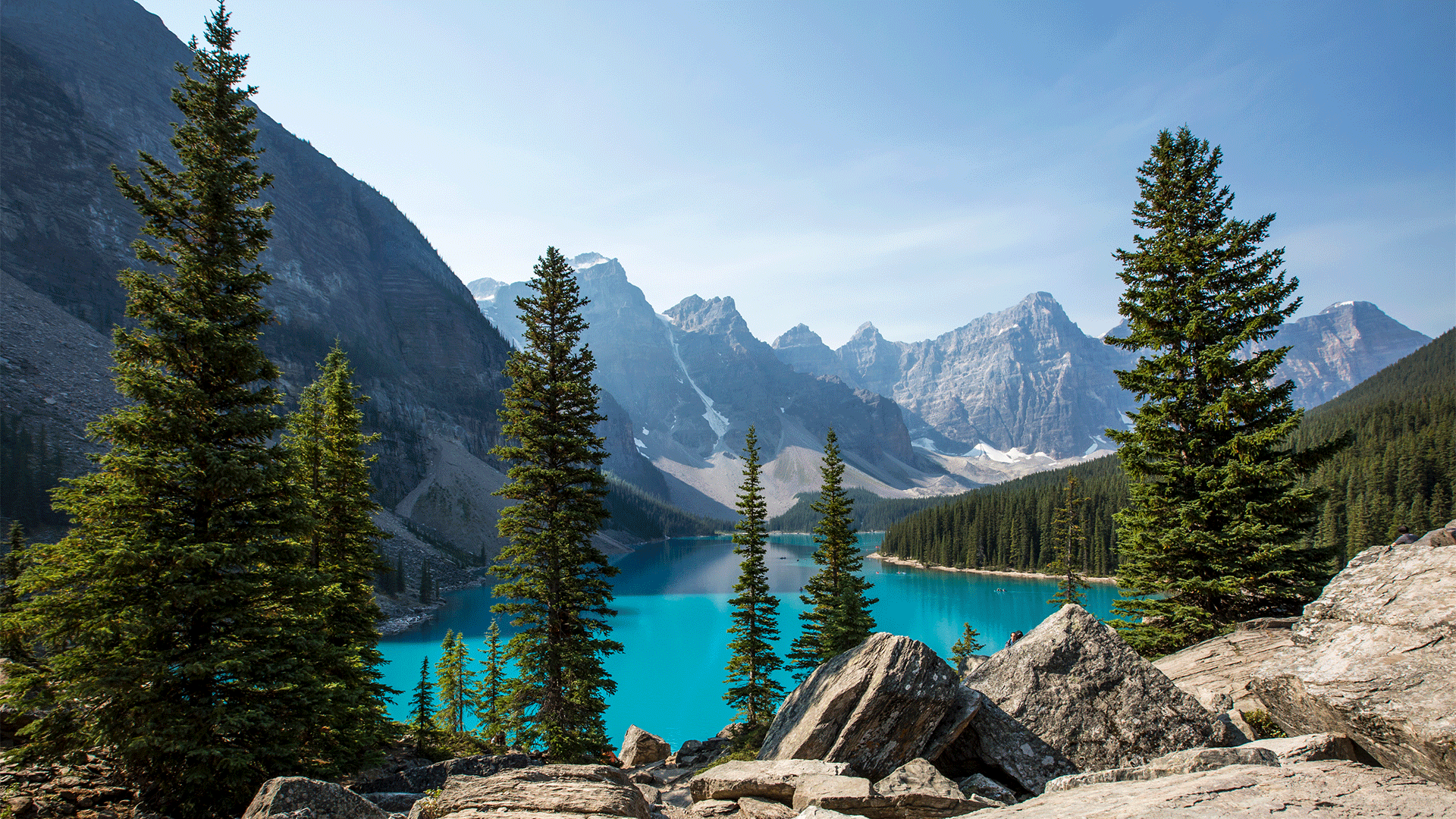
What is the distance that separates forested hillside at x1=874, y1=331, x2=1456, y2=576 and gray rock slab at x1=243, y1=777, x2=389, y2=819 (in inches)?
1611

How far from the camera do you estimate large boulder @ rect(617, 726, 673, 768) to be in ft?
83.3

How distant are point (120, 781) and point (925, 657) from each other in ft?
45.0

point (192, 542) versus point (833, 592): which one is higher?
point (192, 542)

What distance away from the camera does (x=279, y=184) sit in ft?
570

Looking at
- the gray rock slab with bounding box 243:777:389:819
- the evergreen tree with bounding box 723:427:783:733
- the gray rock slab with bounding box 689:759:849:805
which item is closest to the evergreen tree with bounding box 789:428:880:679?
the evergreen tree with bounding box 723:427:783:733

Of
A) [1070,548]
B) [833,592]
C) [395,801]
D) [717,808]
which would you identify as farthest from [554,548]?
[1070,548]

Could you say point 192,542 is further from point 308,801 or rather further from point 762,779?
point 762,779

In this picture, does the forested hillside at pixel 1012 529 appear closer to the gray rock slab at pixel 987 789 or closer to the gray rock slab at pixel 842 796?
the gray rock slab at pixel 987 789

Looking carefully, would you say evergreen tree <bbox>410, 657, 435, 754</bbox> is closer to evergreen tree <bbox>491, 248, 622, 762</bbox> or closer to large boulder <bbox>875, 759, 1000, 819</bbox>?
evergreen tree <bbox>491, 248, 622, 762</bbox>

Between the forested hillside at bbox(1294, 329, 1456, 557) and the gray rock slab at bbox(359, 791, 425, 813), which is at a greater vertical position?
the forested hillside at bbox(1294, 329, 1456, 557)

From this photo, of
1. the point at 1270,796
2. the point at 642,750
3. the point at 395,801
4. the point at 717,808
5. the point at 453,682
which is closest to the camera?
the point at 1270,796

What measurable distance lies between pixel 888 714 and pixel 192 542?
12.8 meters

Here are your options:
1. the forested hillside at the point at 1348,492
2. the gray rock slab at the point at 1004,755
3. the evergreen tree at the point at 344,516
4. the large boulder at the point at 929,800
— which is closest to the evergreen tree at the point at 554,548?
the evergreen tree at the point at 344,516

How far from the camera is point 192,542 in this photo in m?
10.5
